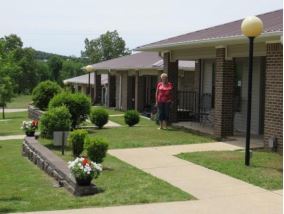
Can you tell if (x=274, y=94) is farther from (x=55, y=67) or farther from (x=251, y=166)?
(x=55, y=67)

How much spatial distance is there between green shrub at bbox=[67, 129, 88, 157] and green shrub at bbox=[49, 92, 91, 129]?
501cm

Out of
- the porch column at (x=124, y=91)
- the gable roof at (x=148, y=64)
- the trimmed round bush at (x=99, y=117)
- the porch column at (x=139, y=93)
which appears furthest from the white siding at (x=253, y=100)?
the porch column at (x=124, y=91)

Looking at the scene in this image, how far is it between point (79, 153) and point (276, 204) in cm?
582

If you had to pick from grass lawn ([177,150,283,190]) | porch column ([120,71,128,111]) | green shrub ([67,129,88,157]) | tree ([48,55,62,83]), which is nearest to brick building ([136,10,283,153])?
grass lawn ([177,150,283,190])

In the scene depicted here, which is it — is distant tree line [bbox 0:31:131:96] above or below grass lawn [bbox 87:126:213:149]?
above

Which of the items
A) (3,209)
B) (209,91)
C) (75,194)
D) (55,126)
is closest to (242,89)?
(209,91)

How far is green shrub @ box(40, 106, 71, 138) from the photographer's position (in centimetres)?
1461

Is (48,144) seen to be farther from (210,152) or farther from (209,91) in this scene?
(209,91)

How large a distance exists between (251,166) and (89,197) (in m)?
3.60

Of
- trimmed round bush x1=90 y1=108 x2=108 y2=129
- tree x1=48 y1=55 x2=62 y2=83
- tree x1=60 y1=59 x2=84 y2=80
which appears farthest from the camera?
tree x1=60 y1=59 x2=84 y2=80

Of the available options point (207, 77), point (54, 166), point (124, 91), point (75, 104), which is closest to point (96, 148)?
point (54, 166)

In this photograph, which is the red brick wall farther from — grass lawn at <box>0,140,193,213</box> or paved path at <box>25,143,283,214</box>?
grass lawn at <box>0,140,193,213</box>

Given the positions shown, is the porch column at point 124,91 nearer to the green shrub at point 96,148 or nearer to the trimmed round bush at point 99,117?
the trimmed round bush at point 99,117

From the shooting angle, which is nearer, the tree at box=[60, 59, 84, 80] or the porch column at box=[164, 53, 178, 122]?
the porch column at box=[164, 53, 178, 122]
